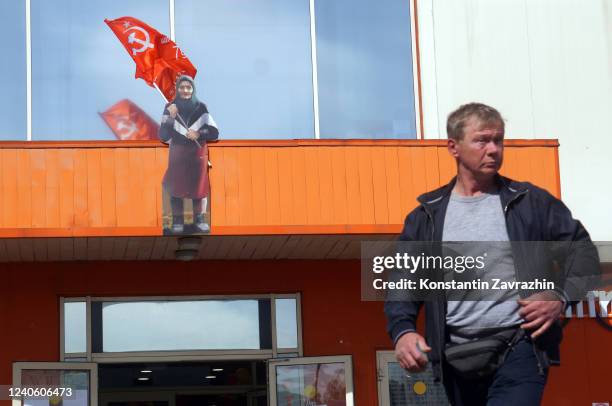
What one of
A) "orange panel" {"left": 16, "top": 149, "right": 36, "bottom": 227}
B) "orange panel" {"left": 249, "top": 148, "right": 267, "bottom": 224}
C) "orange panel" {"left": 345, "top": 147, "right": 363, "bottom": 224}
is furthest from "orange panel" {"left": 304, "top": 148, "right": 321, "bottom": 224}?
"orange panel" {"left": 16, "top": 149, "right": 36, "bottom": 227}

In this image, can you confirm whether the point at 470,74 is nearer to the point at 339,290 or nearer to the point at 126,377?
the point at 339,290

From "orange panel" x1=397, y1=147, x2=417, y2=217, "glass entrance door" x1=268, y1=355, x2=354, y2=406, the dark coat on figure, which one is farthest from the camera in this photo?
"glass entrance door" x1=268, y1=355, x2=354, y2=406

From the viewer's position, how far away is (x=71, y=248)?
1139cm

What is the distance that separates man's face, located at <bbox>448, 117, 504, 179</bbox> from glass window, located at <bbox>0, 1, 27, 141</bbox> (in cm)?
919

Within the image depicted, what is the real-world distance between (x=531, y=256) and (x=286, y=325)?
8938 millimetres

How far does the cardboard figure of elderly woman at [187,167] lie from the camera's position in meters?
10.6

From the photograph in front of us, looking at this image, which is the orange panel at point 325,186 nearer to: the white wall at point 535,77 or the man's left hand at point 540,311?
the white wall at point 535,77

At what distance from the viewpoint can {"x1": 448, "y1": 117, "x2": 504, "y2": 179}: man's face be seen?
3.84 m

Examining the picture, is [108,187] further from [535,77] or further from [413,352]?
[413,352]

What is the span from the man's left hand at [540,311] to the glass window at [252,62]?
8855 mm

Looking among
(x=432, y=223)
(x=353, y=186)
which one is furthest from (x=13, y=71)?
(x=432, y=223)

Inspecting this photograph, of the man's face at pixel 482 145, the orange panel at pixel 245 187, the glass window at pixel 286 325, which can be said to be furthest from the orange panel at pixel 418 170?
the man's face at pixel 482 145

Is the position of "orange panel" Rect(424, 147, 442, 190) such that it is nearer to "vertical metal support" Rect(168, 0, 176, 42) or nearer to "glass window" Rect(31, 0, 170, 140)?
"glass window" Rect(31, 0, 170, 140)

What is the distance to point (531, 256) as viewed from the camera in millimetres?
3795
